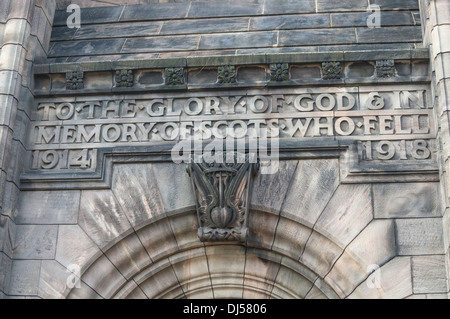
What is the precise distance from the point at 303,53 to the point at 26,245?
4.35m

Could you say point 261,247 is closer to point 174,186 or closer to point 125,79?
point 174,186

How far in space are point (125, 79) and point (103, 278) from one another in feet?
8.75

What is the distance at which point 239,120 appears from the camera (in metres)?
9.20

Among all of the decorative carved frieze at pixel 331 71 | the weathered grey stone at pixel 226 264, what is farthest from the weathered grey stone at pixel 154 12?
the weathered grey stone at pixel 226 264

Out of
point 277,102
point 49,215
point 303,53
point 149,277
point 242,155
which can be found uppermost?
point 303,53

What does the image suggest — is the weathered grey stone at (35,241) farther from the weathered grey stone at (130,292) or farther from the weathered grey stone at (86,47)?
the weathered grey stone at (86,47)

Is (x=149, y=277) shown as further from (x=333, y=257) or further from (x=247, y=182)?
(x=333, y=257)

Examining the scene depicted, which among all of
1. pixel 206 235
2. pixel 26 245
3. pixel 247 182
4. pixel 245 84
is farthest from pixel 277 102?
pixel 26 245

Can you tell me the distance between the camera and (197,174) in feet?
28.7

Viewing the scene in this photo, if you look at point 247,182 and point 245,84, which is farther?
point 245,84

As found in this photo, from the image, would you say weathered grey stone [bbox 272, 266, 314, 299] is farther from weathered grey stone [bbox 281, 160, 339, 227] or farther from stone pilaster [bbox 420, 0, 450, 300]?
stone pilaster [bbox 420, 0, 450, 300]

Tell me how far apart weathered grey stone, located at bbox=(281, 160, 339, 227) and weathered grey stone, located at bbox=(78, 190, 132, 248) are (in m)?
2.06
